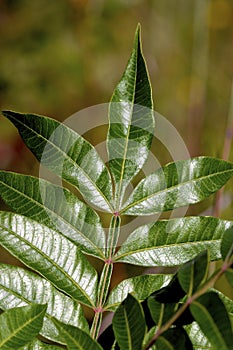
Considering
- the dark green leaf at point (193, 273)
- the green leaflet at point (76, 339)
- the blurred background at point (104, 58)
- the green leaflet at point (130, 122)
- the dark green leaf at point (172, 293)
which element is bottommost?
the green leaflet at point (76, 339)

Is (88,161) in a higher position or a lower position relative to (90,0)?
lower

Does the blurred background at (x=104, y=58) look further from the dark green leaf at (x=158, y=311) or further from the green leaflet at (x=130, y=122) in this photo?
the dark green leaf at (x=158, y=311)

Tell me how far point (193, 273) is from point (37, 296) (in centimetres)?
13

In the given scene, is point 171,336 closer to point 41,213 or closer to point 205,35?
point 41,213

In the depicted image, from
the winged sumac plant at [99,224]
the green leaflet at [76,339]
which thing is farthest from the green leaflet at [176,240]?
the green leaflet at [76,339]

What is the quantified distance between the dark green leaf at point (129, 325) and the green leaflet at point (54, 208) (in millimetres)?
98

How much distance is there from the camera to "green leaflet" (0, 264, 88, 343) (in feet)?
1.37

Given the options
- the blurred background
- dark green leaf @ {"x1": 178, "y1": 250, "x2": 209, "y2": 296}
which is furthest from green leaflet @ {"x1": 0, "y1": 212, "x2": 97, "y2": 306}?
the blurred background

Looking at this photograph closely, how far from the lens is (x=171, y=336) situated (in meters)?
0.36

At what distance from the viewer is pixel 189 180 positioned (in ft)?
1.50

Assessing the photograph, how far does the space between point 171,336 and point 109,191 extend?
0.49 ft

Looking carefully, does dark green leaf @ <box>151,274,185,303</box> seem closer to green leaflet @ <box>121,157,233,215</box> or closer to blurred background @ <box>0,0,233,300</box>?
green leaflet @ <box>121,157,233,215</box>

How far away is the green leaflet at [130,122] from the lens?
45cm

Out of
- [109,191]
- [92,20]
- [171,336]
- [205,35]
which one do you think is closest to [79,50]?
[92,20]
